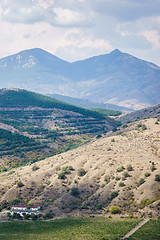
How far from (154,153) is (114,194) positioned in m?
30.1

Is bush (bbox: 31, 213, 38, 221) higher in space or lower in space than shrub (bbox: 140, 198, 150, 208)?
lower

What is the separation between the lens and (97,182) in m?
106

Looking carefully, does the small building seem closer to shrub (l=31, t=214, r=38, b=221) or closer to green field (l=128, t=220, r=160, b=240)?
shrub (l=31, t=214, r=38, b=221)

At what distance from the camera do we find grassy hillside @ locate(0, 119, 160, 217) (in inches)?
3681

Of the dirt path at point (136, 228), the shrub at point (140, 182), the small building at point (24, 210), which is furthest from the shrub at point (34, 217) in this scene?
the shrub at point (140, 182)

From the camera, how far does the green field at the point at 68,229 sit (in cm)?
7614

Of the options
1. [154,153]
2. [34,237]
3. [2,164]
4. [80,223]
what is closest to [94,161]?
[154,153]

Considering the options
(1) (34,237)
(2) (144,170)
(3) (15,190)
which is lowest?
(1) (34,237)

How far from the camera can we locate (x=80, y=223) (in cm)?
8512

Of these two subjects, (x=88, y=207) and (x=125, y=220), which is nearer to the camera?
(x=125, y=220)

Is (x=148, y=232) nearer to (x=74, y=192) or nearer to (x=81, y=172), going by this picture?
(x=74, y=192)

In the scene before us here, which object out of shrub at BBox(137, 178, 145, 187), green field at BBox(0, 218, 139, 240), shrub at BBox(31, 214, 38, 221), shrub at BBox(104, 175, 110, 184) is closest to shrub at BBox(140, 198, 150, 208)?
green field at BBox(0, 218, 139, 240)

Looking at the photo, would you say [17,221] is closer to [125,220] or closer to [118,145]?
[125,220]

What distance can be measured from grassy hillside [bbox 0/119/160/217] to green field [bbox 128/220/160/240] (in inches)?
265
